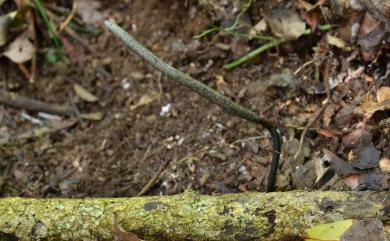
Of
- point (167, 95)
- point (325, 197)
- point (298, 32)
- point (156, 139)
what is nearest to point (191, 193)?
point (325, 197)

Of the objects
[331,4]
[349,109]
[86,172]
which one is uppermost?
[331,4]

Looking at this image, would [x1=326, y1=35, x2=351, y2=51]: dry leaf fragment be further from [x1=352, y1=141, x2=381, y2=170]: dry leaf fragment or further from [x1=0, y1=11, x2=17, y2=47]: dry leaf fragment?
[x1=0, y1=11, x2=17, y2=47]: dry leaf fragment

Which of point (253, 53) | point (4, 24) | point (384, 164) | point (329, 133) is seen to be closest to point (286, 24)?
point (253, 53)

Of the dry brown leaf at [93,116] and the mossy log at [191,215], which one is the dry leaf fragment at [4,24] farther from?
the mossy log at [191,215]

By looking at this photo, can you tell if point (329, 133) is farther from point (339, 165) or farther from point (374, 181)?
point (374, 181)

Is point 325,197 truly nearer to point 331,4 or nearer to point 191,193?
point 191,193

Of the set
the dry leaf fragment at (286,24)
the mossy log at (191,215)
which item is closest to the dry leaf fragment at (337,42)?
the dry leaf fragment at (286,24)
